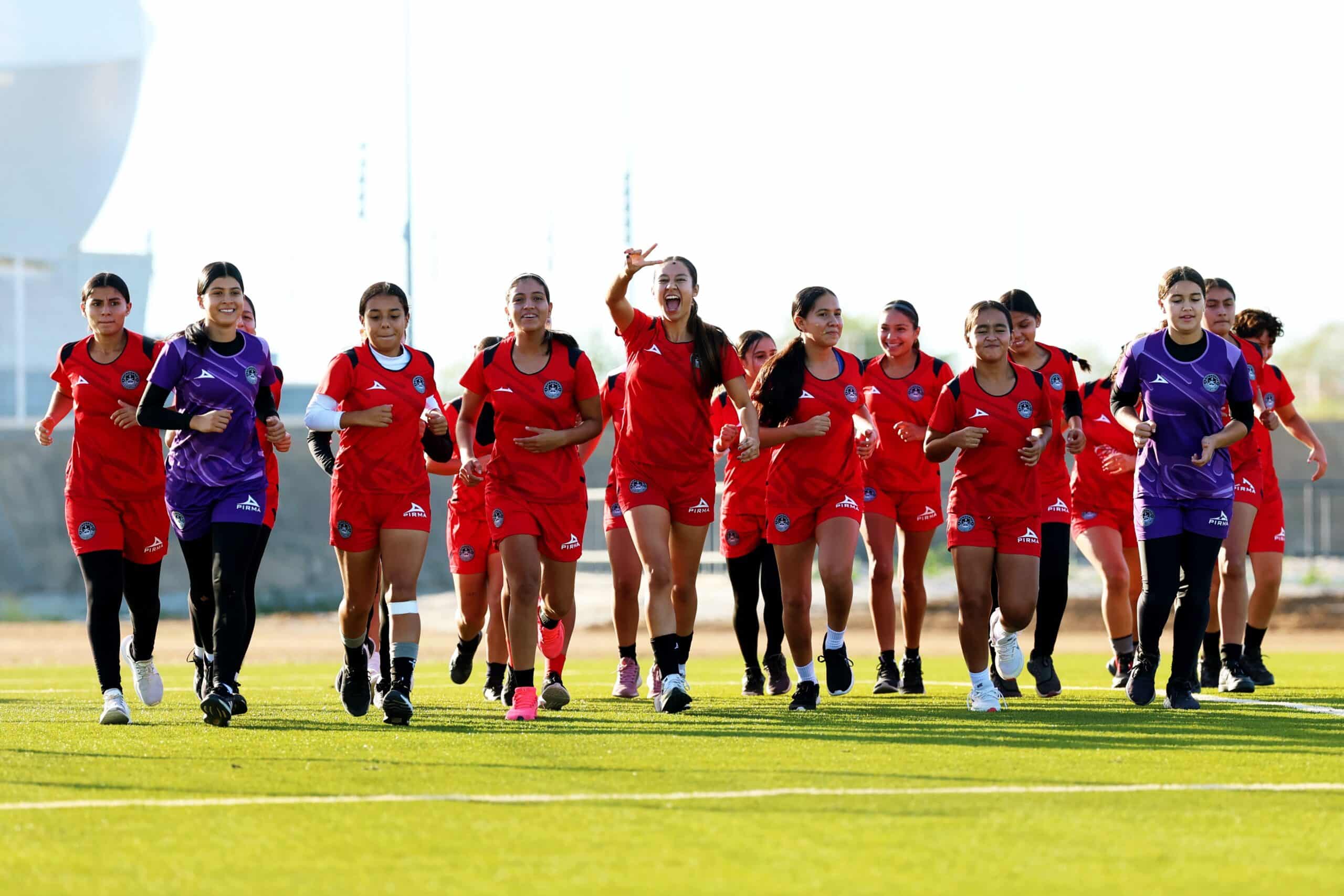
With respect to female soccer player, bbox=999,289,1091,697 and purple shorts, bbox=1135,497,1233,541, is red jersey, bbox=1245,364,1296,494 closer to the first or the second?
female soccer player, bbox=999,289,1091,697

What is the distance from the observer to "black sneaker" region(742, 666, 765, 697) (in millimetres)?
9789

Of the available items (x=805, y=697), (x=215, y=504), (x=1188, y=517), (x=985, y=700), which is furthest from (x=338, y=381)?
(x=1188, y=517)

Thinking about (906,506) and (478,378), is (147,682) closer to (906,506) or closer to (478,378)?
(478,378)

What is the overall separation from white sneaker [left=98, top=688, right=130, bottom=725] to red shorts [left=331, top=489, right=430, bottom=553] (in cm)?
121

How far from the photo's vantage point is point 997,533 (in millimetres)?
8383

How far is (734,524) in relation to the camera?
994 centimetres

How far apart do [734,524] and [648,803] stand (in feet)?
15.7

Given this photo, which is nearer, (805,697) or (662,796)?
(662,796)

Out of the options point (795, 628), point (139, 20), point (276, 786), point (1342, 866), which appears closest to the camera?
point (1342, 866)

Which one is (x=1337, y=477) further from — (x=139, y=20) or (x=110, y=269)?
(x=139, y=20)

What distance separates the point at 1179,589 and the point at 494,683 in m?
3.71

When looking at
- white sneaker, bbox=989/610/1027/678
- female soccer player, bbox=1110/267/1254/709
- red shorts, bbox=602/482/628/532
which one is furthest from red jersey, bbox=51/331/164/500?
female soccer player, bbox=1110/267/1254/709

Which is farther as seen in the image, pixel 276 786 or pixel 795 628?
pixel 795 628

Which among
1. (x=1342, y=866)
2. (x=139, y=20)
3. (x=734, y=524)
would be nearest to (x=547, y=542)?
(x=734, y=524)
